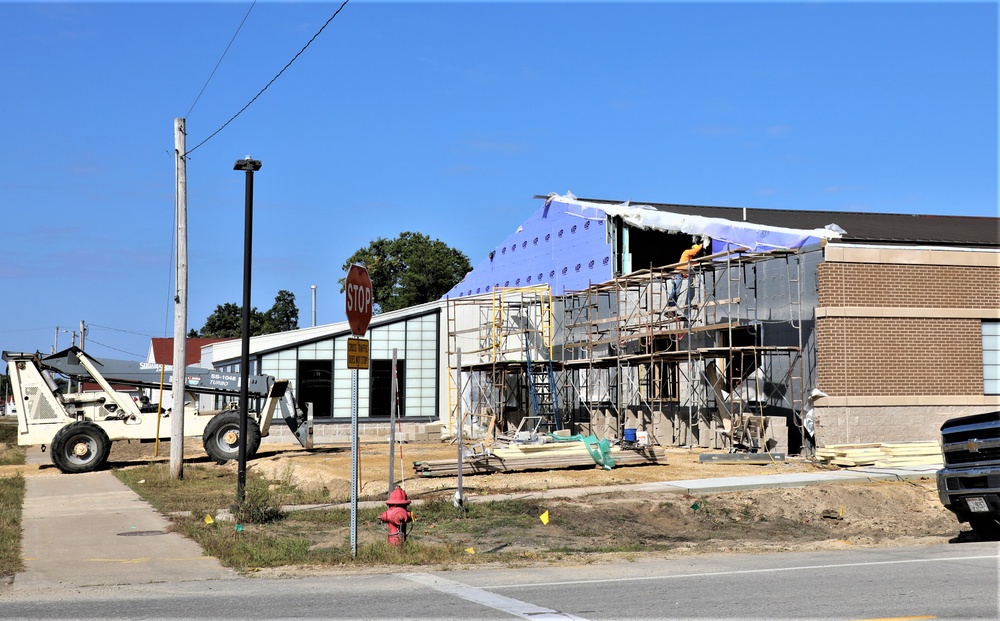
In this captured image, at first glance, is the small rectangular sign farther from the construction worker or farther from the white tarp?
the construction worker

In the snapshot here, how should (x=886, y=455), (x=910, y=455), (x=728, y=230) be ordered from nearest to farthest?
(x=910, y=455) → (x=886, y=455) → (x=728, y=230)

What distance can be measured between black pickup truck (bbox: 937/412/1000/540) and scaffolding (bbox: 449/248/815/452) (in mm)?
10892

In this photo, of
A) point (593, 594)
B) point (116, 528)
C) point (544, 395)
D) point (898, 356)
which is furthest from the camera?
point (544, 395)

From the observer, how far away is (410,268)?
80062 mm

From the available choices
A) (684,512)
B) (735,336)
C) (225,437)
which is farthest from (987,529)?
(225,437)

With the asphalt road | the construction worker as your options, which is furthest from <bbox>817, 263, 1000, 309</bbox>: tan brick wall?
the asphalt road

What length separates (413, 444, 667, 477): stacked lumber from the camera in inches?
808

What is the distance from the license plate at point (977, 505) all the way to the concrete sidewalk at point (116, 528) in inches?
245

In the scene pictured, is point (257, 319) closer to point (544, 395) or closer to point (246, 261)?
point (544, 395)

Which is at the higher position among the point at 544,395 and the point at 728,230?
the point at 728,230

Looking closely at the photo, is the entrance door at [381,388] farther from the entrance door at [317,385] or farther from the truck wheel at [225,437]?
the truck wheel at [225,437]

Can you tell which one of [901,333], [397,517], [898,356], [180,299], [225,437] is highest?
[180,299]

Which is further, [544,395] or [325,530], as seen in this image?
[544,395]

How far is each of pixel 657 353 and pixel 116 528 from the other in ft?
54.7
